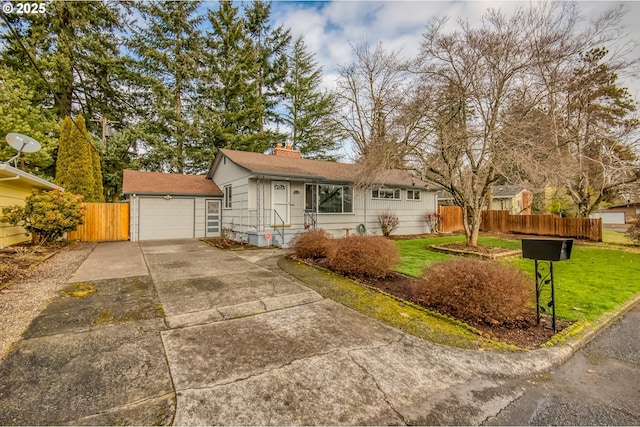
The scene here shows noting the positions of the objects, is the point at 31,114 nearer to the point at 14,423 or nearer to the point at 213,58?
the point at 213,58

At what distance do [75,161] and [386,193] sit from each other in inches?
646

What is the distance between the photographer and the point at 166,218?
13.7 metres

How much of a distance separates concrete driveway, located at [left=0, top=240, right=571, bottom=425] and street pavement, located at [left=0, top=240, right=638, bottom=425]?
11 millimetres

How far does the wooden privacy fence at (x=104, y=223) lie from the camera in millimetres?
12930

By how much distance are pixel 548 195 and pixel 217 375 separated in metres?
29.5

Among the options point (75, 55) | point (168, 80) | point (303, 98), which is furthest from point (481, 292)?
point (75, 55)

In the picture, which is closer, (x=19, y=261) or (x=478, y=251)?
(x=19, y=261)

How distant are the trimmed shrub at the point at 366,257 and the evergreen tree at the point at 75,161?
15451mm

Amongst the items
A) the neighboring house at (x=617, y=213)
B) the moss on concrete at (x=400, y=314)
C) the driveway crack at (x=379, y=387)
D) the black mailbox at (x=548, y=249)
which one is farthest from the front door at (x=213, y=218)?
the neighboring house at (x=617, y=213)

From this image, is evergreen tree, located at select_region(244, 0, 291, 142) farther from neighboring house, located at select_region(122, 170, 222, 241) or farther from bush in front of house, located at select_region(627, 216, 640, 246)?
bush in front of house, located at select_region(627, 216, 640, 246)

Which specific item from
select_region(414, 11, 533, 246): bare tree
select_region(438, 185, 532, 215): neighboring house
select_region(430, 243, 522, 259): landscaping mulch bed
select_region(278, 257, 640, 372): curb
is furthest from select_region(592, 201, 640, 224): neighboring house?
select_region(278, 257, 640, 372): curb

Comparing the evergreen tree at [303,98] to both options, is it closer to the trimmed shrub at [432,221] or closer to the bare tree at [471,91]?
the trimmed shrub at [432,221]

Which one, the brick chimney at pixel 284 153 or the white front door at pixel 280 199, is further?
the brick chimney at pixel 284 153

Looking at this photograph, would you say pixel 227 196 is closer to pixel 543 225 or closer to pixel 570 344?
pixel 570 344
